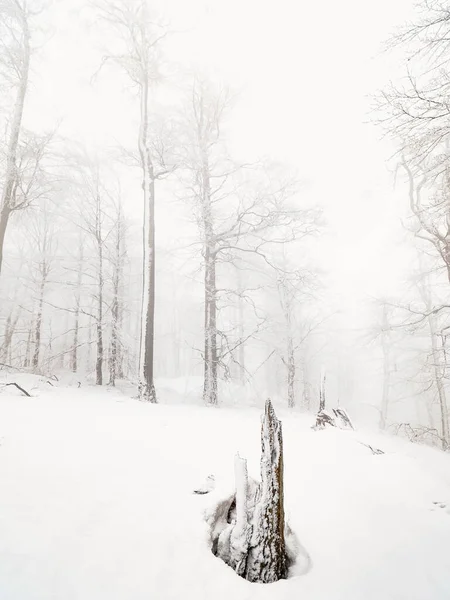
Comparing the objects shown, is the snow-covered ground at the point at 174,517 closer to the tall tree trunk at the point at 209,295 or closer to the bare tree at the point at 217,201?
the tall tree trunk at the point at 209,295

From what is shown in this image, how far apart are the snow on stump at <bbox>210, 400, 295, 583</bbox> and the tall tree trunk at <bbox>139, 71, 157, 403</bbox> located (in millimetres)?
6134

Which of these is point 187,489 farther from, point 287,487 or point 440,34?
point 440,34

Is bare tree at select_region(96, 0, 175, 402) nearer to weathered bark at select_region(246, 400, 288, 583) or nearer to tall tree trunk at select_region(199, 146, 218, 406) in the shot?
tall tree trunk at select_region(199, 146, 218, 406)

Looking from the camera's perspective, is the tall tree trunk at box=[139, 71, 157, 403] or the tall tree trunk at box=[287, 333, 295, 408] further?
the tall tree trunk at box=[287, 333, 295, 408]

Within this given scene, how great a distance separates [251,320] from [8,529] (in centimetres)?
1896

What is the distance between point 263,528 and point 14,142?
1121 centimetres

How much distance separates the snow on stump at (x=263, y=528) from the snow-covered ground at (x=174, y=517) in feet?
0.49

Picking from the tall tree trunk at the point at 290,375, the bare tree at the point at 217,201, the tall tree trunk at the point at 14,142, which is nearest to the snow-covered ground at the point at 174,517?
the bare tree at the point at 217,201

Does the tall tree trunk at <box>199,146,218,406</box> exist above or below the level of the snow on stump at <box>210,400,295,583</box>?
above

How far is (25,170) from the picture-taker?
8.64m

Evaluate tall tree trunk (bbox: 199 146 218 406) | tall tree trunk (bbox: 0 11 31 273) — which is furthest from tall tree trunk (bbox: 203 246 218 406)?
tall tree trunk (bbox: 0 11 31 273)

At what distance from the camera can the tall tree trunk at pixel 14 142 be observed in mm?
8594

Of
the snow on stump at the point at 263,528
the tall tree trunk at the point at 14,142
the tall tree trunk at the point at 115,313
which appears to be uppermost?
the tall tree trunk at the point at 14,142

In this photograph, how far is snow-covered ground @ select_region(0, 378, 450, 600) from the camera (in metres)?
1.67
